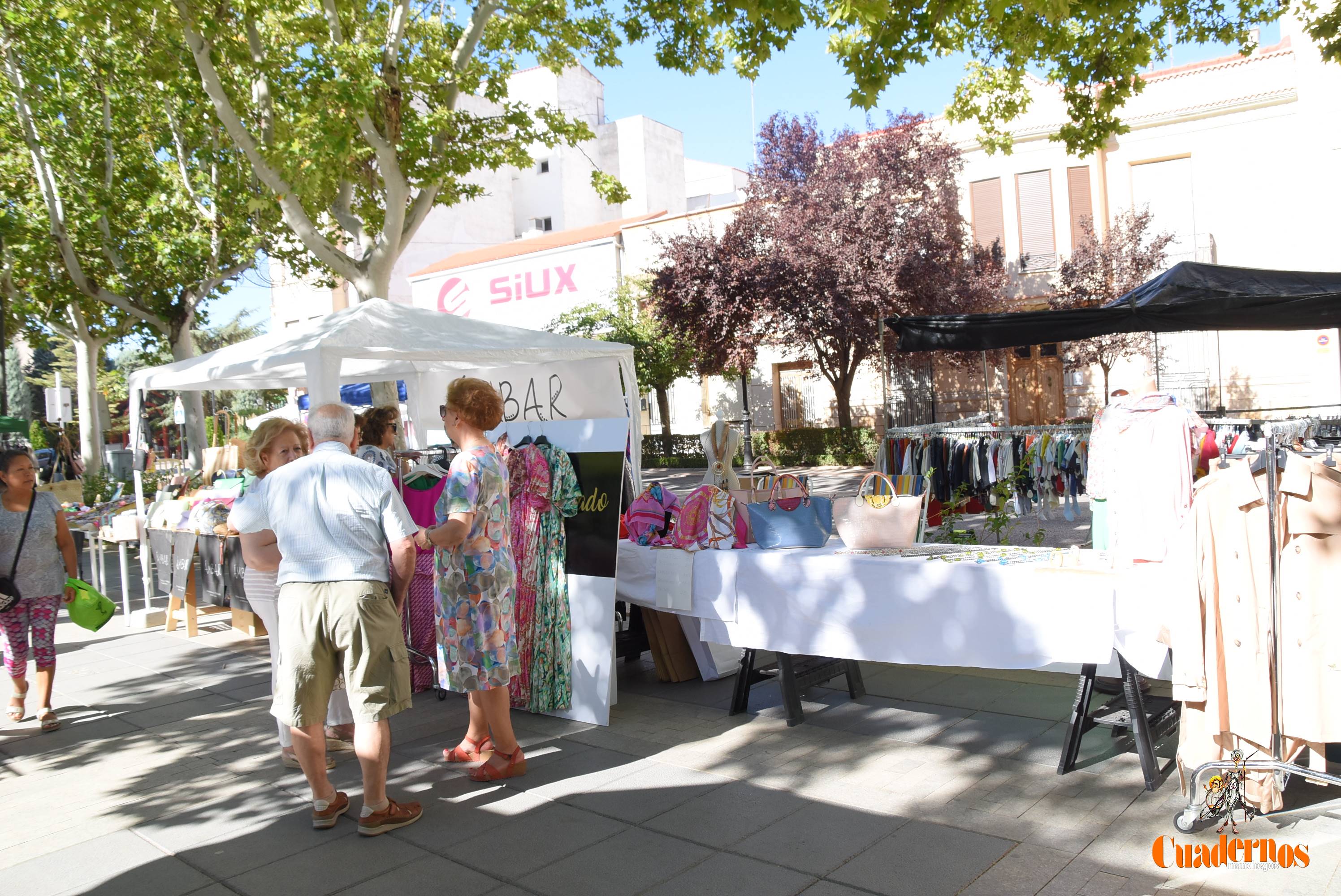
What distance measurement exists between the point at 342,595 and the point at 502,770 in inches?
48.2

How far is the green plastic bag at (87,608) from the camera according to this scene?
5645 mm

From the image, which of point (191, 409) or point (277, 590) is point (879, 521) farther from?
point (191, 409)

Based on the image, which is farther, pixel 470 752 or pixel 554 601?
pixel 554 601

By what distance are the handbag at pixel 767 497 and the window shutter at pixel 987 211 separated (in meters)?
20.3

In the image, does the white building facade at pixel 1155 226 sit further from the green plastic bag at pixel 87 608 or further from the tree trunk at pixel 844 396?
the green plastic bag at pixel 87 608

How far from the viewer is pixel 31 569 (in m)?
5.34

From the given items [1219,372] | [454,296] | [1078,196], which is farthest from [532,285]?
[1219,372]

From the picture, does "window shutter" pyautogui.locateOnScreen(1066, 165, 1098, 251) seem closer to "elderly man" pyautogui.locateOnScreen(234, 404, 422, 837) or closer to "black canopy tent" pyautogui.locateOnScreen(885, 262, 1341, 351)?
"black canopy tent" pyautogui.locateOnScreen(885, 262, 1341, 351)

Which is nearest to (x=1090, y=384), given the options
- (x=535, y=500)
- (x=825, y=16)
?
(x=825, y=16)

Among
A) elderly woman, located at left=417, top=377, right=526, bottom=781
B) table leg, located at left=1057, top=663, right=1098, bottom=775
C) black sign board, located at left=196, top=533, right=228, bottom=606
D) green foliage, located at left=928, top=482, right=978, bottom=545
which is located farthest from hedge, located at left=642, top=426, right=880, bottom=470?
table leg, located at left=1057, top=663, right=1098, bottom=775

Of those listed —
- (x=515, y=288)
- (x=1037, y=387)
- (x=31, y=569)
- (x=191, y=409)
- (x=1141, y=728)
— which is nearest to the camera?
(x=1141, y=728)

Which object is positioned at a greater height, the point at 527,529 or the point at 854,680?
the point at 527,529

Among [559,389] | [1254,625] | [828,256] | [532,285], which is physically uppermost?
[532,285]

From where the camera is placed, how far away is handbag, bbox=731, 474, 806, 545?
4.83m
